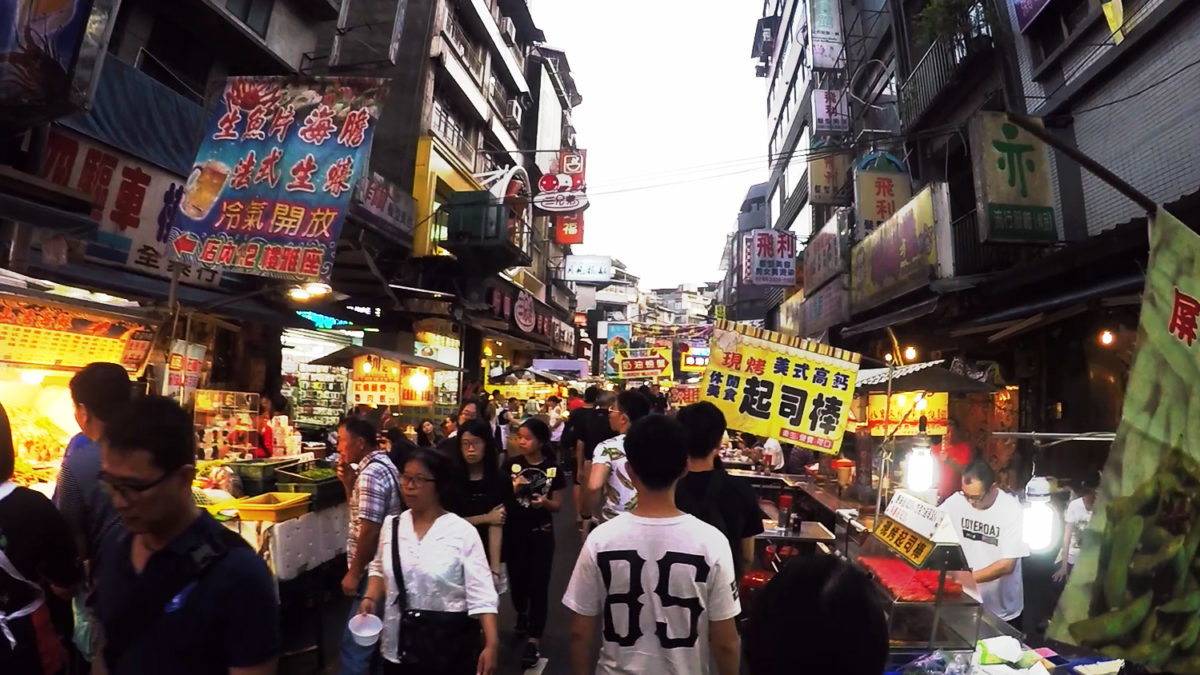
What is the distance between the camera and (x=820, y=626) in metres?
1.51

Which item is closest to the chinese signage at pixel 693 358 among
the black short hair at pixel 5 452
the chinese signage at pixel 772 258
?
the chinese signage at pixel 772 258

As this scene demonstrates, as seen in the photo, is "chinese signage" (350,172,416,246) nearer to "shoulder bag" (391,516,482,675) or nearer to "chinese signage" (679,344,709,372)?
"shoulder bag" (391,516,482,675)

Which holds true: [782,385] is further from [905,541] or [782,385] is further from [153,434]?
[153,434]

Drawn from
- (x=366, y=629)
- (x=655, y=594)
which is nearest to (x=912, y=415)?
(x=655, y=594)

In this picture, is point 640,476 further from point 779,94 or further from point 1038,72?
point 779,94

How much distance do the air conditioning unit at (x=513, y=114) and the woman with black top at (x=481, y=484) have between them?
80.8 ft

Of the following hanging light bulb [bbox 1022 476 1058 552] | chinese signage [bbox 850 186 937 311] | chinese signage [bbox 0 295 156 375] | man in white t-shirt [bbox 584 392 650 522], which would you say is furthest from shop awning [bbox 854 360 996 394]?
chinese signage [bbox 0 295 156 375]

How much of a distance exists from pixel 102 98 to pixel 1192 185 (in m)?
14.6

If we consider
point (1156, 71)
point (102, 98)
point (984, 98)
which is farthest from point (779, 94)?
point (102, 98)

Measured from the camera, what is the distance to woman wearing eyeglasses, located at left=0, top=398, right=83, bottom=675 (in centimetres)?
258

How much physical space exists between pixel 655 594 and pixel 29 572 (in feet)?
8.34

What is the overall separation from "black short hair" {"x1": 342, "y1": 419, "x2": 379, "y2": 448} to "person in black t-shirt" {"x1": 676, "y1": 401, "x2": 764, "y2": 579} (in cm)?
240

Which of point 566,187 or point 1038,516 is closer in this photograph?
point 1038,516

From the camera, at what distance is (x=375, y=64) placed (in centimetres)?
1564
